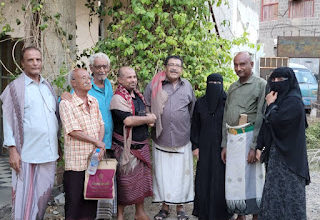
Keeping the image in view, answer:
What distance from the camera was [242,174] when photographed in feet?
12.4

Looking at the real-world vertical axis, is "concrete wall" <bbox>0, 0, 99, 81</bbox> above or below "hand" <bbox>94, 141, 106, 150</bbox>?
above

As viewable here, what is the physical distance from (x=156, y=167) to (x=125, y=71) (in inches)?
43.2

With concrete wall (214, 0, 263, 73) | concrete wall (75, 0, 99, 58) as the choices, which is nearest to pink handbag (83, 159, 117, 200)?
concrete wall (75, 0, 99, 58)

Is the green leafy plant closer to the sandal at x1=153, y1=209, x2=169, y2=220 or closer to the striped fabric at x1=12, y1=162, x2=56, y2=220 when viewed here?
the sandal at x1=153, y1=209, x2=169, y2=220

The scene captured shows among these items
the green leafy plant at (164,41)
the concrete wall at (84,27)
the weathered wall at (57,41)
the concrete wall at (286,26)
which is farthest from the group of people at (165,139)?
the concrete wall at (286,26)

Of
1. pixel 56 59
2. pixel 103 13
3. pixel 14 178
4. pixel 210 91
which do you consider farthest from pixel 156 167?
pixel 103 13

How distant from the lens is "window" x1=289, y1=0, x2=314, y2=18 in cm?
1994

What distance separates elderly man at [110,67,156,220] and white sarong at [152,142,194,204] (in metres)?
0.28

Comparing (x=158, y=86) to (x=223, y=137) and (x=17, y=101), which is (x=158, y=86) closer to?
(x=223, y=137)

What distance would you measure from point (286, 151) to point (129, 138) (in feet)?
4.57

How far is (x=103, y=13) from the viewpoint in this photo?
5336 mm

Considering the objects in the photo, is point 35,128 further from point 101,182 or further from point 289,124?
point 289,124

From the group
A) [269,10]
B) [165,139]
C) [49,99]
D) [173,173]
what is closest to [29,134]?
[49,99]

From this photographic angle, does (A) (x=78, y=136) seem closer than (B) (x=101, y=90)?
Yes
